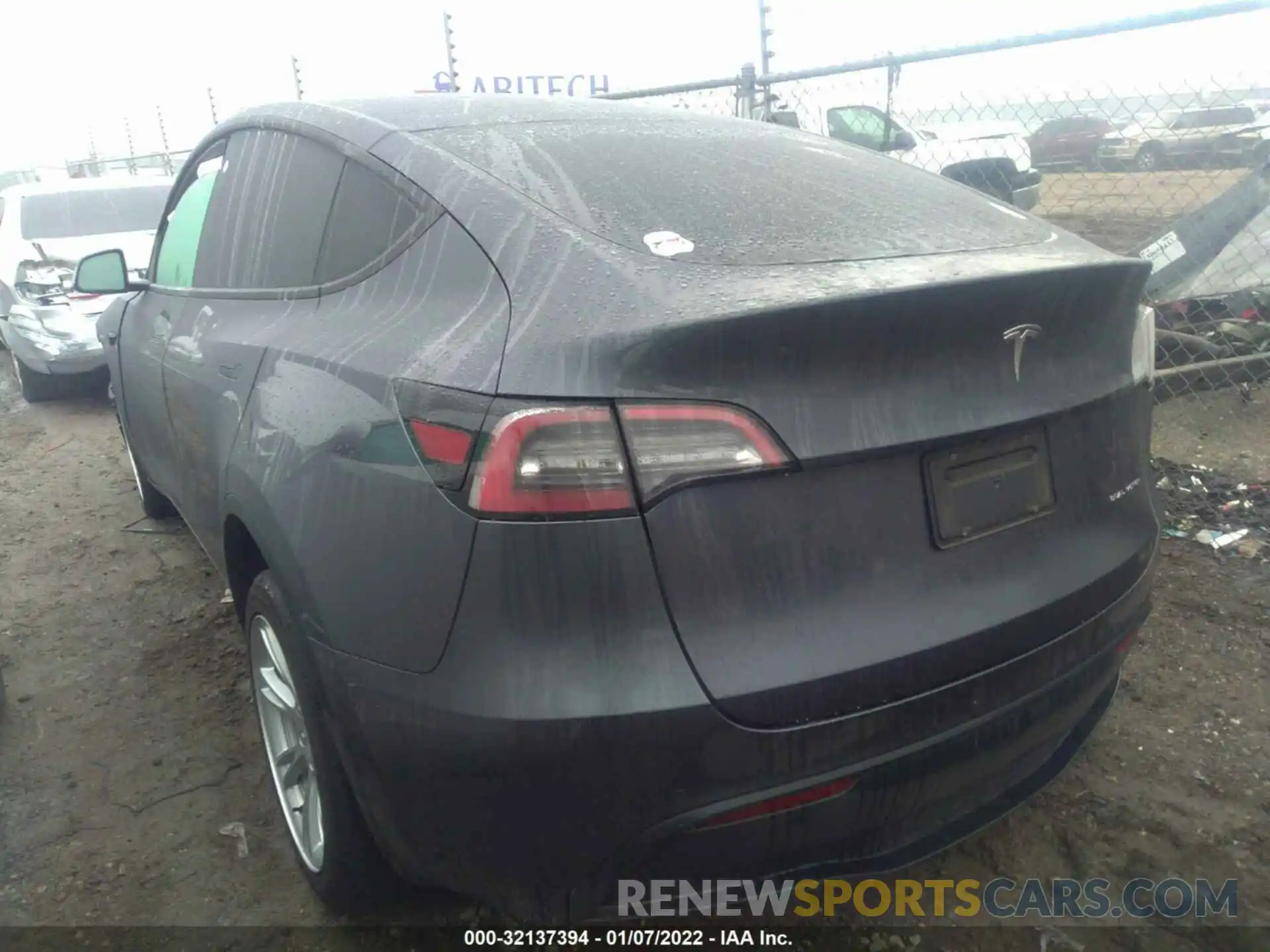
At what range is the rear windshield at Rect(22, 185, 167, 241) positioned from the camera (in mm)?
7504

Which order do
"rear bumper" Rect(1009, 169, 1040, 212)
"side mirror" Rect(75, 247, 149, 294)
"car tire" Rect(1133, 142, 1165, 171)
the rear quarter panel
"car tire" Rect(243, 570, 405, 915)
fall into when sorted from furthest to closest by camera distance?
"rear bumper" Rect(1009, 169, 1040, 212)
"car tire" Rect(1133, 142, 1165, 171)
"side mirror" Rect(75, 247, 149, 294)
"car tire" Rect(243, 570, 405, 915)
the rear quarter panel

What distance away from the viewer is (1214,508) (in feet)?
12.8

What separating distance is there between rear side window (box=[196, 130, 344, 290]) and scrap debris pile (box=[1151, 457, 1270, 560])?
318 cm

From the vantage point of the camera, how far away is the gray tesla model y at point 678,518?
139 cm

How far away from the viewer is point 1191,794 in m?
2.37

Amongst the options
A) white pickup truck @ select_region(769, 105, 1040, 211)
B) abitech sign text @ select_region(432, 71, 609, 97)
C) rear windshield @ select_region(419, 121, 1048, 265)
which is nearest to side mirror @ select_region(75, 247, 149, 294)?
rear windshield @ select_region(419, 121, 1048, 265)

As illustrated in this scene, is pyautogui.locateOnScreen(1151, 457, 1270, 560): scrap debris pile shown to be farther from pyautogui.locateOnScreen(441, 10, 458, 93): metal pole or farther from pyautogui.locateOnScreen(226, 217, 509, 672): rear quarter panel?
pyautogui.locateOnScreen(441, 10, 458, 93): metal pole

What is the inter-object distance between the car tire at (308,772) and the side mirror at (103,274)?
168 centimetres

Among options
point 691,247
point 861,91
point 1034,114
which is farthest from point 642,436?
point 1034,114

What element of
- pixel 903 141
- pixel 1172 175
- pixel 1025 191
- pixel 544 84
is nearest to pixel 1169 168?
pixel 1172 175

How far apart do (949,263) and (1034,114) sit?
14.1 feet

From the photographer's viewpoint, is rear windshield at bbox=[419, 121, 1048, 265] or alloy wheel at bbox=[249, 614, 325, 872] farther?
alloy wheel at bbox=[249, 614, 325, 872]
